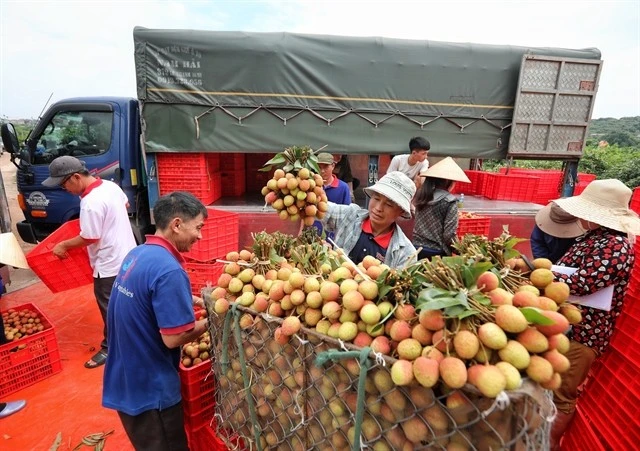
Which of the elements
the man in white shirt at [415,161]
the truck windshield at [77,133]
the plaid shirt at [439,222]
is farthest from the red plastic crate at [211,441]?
the truck windshield at [77,133]

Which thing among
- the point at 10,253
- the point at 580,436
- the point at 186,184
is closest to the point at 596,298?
the point at 580,436

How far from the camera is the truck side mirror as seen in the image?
4918mm

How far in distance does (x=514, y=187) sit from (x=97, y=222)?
683 centimetres

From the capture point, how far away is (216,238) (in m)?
4.16

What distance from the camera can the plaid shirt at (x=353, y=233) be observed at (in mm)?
2426

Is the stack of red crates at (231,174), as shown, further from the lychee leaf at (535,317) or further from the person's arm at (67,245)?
the lychee leaf at (535,317)

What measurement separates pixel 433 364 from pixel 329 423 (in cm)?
58

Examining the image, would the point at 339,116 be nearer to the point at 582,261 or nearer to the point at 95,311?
the point at 582,261

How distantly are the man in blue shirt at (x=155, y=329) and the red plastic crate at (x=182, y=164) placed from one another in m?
3.53

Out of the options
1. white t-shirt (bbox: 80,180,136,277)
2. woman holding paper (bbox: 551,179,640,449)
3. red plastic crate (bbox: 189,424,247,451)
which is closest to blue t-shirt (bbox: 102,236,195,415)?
red plastic crate (bbox: 189,424,247,451)

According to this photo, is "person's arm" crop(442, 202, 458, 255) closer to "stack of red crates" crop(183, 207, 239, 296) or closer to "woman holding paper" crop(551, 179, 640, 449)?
"woman holding paper" crop(551, 179, 640, 449)

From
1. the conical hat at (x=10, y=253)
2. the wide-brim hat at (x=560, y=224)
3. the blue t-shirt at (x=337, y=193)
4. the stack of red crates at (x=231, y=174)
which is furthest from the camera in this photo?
the stack of red crates at (x=231, y=174)

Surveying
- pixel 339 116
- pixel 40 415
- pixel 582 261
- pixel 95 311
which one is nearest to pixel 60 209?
pixel 95 311

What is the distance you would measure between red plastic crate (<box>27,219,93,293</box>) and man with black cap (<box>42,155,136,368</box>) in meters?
0.11
